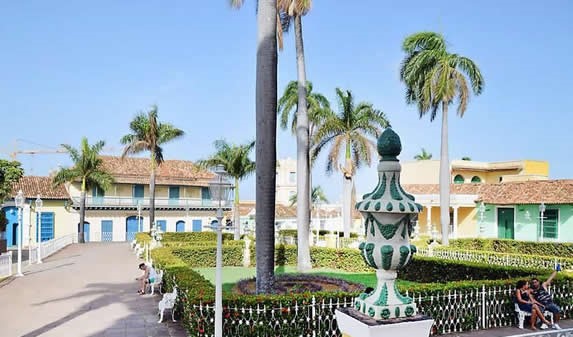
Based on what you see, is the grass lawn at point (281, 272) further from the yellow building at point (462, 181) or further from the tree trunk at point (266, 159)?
the yellow building at point (462, 181)

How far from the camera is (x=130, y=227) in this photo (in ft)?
140

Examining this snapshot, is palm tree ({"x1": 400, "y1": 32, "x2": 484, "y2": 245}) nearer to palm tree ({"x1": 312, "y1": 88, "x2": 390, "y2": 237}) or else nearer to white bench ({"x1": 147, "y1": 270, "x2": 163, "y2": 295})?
palm tree ({"x1": 312, "y1": 88, "x2": 390, "y2": 237})

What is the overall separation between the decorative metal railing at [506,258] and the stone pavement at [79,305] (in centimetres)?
1153

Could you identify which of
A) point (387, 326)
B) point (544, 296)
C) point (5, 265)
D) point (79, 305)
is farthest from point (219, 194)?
point (5, 265)

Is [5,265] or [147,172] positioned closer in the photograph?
[5,265]

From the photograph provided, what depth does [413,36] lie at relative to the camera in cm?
2569

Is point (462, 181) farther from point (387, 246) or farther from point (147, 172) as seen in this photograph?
point (387, 246)

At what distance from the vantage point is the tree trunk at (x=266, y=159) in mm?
10797

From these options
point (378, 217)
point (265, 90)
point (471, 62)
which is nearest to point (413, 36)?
point (471, 62)

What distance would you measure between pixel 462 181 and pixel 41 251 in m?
31.9

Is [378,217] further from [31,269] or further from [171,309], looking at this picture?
[31,269]

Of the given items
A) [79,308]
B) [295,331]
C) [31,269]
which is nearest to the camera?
[295,331]

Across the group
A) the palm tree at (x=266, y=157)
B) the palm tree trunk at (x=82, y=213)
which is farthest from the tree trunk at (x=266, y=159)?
the palm tree trunk at (x=82, y=213)

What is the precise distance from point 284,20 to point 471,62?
10.6m
